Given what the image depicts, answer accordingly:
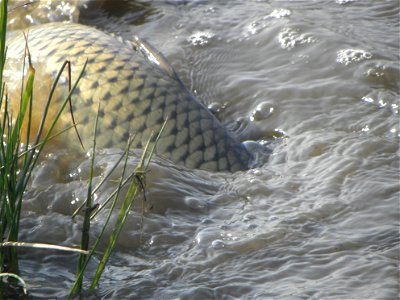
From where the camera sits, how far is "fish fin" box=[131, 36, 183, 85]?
3.39 meters

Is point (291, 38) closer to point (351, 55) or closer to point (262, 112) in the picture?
point (351, 55)

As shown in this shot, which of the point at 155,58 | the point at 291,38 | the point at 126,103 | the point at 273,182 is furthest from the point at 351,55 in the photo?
the point at 126,103

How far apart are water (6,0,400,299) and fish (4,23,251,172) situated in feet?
0.29

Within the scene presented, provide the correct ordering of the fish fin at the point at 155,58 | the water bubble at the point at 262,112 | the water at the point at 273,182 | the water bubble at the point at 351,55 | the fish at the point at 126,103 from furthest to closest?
1. the water bubble at the point at 351,55
2. the water bubble at the point at 262,112
3. the fish fin at the point at 155,58
4. the fish at the point at 126,103
5. the water at the point at 273,182

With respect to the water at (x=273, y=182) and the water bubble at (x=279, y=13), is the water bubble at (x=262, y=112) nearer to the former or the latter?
the water at (x=273, y=182)

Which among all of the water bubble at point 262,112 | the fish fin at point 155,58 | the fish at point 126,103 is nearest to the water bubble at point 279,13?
the water bubble at point 262,112

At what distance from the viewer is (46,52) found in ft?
11.3

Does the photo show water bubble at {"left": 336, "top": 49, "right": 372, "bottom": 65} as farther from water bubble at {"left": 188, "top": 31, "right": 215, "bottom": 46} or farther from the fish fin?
the fish fin

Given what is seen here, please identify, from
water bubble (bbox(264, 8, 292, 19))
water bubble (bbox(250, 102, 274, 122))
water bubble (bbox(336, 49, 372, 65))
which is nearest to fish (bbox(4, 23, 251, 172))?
water bubble (bbox(250, 102, 274, 122))

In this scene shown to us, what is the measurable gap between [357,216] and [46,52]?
1486 mm

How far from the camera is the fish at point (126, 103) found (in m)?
3.18

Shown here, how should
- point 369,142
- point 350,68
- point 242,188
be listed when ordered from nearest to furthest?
1. point 242,188
2. point 369,142
3. point 350,68

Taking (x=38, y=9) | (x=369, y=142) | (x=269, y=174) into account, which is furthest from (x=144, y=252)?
(x=38, y=9)

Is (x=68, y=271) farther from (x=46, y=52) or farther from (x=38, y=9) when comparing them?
(x=38, y=9)
